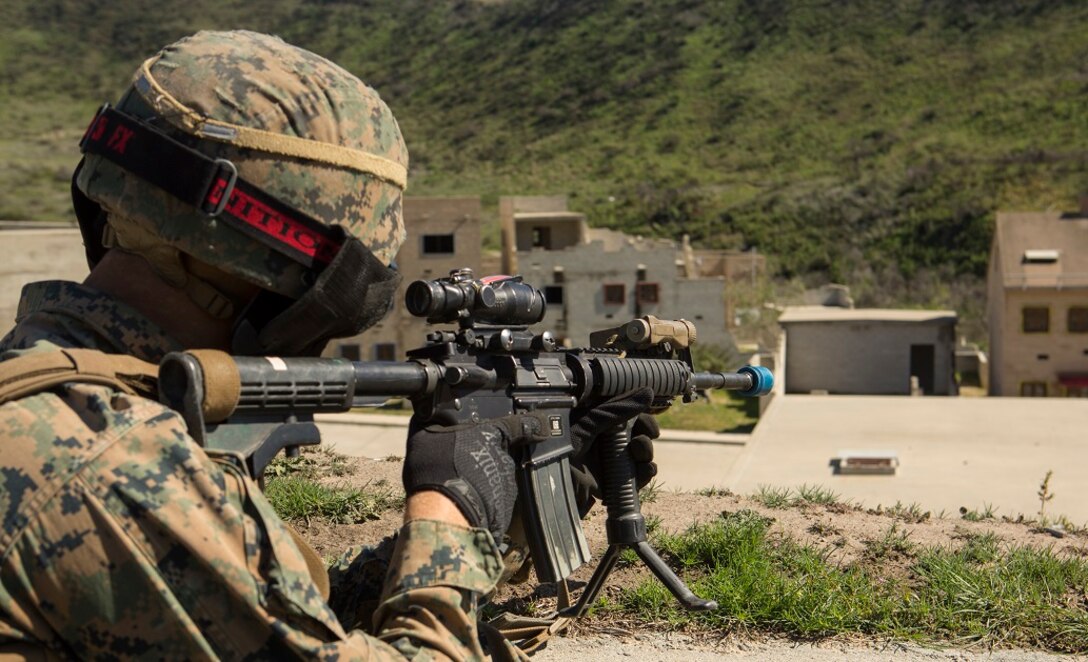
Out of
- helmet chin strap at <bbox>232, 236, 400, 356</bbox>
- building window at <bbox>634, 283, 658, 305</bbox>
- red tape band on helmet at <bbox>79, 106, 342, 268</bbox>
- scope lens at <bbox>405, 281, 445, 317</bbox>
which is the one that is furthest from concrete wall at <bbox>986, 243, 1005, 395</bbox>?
red tape band on helmet at <bbox>79, 106, 342, 268</bbox>

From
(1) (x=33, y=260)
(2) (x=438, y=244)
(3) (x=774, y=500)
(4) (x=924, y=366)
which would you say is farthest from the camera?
(4) (x=924, y=366)

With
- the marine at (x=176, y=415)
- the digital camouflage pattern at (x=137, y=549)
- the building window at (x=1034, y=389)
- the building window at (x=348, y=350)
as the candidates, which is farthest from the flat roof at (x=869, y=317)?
the digital camouflage pattern at (x=137, y=549)

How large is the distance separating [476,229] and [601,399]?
27022 mm

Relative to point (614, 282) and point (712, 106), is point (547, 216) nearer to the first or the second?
point (614, 282)

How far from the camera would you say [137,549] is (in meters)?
1.91

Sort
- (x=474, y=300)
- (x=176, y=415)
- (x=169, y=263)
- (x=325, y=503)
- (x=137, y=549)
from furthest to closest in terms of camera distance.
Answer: (x=325, y=503) < (x=474, y=300) < (x=169, y=263) < (x=176, y=415) < (x=137, y=549)

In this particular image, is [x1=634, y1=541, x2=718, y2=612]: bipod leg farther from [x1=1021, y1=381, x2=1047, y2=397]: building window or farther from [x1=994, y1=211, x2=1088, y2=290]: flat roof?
[x1=1021, y1=381, x2=1047, y2=397]: building window

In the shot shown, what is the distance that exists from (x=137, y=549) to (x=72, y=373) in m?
0.35

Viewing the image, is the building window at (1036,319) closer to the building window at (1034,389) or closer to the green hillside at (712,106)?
the building window at (1034,389)

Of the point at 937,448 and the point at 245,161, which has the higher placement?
the point at 245,161

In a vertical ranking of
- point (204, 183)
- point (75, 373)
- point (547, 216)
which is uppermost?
point (547, 216)

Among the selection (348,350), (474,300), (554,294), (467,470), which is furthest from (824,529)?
(554,294)

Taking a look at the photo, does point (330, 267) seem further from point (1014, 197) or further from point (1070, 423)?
point (1014, 197)

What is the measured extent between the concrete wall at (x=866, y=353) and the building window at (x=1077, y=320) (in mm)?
3012
